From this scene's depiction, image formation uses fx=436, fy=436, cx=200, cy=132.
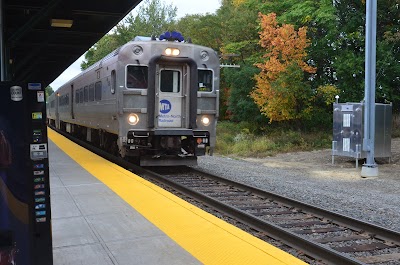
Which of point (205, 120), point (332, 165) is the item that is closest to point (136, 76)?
point (205, 120)

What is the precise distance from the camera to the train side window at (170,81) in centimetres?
1171

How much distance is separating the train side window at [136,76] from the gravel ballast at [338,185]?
11.3ft

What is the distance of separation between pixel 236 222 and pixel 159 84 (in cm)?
562

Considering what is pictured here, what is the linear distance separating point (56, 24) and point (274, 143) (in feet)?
50.0

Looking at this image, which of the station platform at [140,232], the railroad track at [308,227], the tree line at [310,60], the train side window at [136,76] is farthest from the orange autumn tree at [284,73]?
the station platform at [140,232]

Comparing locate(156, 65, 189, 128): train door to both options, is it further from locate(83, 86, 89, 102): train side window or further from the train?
locate(83, 86, 89, 102): train side window

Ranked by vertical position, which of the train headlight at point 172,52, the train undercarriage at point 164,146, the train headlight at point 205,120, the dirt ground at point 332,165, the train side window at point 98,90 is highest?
the train headlight at point 172,52

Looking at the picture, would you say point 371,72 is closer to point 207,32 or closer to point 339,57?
Result: point 339,57

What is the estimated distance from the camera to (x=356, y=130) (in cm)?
1588

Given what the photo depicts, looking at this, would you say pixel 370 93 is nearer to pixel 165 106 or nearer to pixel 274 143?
pixel 165 106

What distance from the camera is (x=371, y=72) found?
1364 cm

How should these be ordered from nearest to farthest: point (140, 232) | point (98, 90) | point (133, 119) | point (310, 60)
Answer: point (140, 232), point (133, 119), point (98, 90), point (310, 60)

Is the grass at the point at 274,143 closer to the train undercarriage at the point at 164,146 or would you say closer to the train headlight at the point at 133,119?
the train undercarriage at the point at 164,146

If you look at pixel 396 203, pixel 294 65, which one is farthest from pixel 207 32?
pixel 396 203
